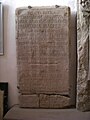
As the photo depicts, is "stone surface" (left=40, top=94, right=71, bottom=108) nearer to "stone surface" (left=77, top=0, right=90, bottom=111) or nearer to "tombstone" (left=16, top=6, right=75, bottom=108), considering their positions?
"tombstone" (left=16, top=6, right=75, bottom=108)

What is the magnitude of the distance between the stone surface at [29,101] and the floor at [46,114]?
0.05 m

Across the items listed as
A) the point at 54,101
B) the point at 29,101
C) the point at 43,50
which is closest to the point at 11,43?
the point at 43,50

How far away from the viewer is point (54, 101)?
2.03 meters

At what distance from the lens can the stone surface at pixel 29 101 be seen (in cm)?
204

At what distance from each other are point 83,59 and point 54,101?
44cm

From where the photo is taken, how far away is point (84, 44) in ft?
6.32

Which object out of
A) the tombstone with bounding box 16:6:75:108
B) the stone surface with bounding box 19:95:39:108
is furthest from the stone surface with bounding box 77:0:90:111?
the stone surface with bounding box 19:95:39:108

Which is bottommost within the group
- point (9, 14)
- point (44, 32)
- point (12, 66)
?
point (12, 66)

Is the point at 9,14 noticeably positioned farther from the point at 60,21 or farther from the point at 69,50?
the point at 69,50

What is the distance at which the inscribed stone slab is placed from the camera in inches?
78.4

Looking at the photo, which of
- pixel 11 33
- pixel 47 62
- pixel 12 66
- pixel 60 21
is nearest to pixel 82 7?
pixel 60 21

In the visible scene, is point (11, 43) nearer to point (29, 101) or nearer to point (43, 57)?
point (43, 57)

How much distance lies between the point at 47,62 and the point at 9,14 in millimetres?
556

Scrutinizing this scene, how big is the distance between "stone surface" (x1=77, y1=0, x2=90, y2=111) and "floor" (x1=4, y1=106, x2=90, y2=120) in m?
0.10
